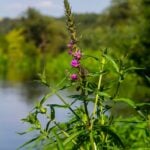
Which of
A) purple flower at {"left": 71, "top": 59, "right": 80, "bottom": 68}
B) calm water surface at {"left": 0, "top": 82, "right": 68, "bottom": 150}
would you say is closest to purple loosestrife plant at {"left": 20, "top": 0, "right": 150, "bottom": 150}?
purple flower at {"left": 71, "top": 59, "right": 80, "bottom": 68}

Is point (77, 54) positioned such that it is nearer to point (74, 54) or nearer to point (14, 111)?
point (74, 54)

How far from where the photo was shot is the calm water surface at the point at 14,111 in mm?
14367

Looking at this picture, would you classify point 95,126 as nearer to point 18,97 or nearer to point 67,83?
point 67,83

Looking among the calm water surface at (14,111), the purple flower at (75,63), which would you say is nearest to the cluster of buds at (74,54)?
the purple flower at (75,63)

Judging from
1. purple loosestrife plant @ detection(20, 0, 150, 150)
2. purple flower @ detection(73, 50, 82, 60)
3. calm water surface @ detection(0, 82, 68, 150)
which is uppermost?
purple flower @ detection(73, 50, 82, 60)

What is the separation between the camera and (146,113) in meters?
3.37

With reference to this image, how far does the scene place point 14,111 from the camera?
2133 centimetres

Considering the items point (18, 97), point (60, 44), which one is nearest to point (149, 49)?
point (18, 97)

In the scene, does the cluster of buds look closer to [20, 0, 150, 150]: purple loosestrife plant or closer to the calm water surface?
[20, 0, 150, 150]: purple loosestrife plant

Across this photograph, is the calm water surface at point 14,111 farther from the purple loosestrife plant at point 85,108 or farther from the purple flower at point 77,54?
the purple flower at point 77,54

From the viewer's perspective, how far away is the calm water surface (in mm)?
14367

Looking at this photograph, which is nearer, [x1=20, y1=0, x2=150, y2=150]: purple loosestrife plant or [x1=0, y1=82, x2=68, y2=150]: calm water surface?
[x1=20, y1=0, x2=150, y2=150]: purple loosestrife plant

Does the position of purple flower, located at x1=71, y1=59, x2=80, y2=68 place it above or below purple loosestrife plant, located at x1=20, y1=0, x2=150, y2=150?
above

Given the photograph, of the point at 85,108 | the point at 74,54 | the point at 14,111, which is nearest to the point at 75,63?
the point at 74,54
